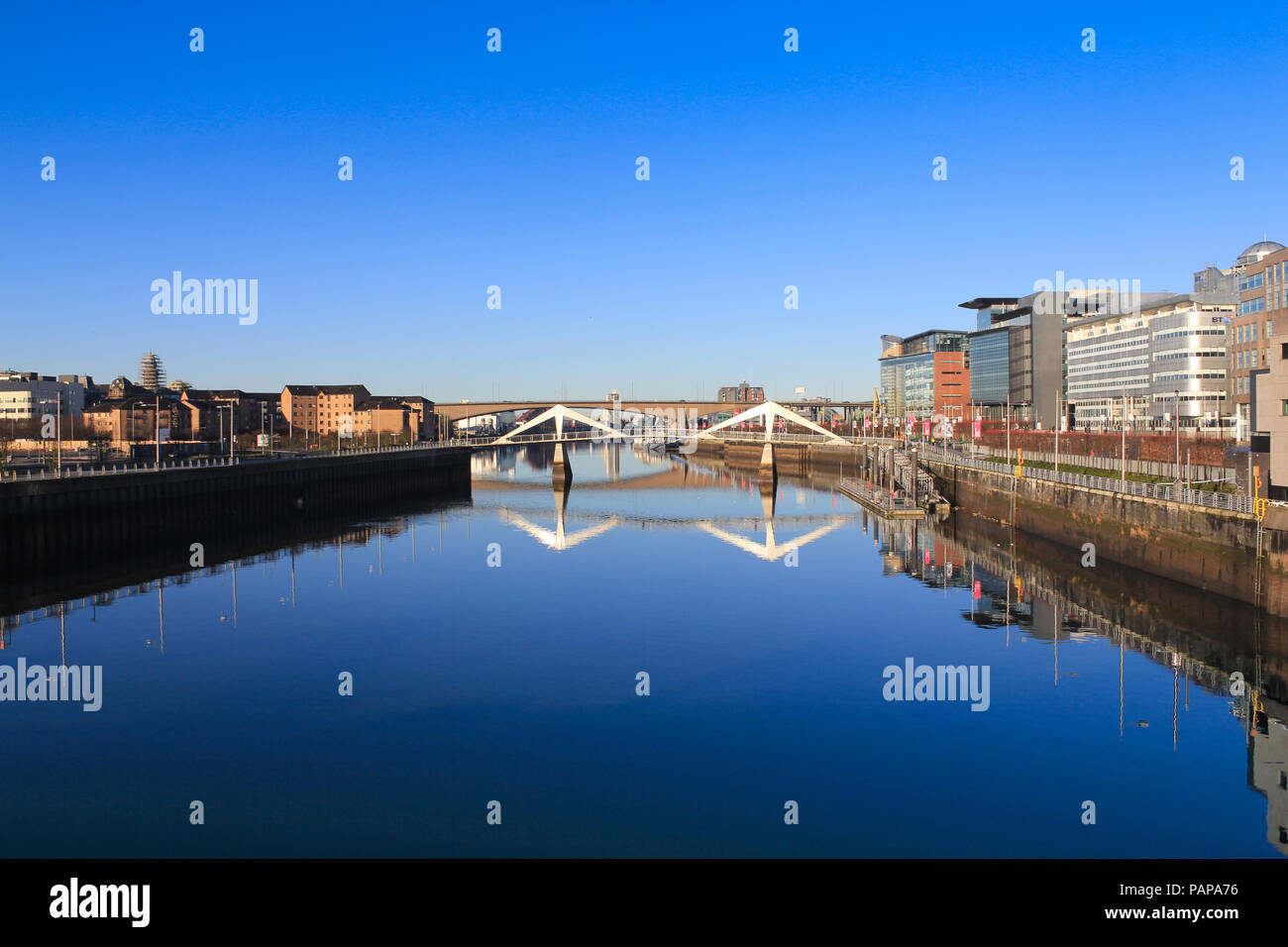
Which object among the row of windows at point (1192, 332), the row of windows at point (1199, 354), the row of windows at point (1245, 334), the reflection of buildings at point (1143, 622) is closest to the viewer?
the reflection of buildings at point (1143, 622)

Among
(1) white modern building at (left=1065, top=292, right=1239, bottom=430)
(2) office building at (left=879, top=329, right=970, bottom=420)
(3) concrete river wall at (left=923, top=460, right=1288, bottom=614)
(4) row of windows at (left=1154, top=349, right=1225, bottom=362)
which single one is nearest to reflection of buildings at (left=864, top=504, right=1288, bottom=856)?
A: (3) concrete river wall at (left=923, top=460, right=1288, bottom=614)

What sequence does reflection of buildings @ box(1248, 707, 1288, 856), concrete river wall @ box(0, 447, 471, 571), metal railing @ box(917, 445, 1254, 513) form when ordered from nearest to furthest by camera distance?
reflection of buildings @ box(1248, 707, 1288, 856) → metal railing @ box(917, 445, 1254, 513) → concrete river wall @ box(0, 447, 471, 571)

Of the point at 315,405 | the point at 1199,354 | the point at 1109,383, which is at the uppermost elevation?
the point at 315,405

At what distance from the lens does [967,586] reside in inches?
1533

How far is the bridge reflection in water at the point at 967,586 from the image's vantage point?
927 inches

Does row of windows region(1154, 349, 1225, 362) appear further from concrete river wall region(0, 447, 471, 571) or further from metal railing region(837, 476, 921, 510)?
concrete river wall region(0, 447, 471, 571)

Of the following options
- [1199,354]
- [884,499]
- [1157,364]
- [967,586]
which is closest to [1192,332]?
[1199,354]

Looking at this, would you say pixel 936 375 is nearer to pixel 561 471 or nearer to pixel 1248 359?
pixel 561 471

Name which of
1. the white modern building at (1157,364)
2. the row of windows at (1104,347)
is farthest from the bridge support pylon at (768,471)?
the row of windows at (1104,347)

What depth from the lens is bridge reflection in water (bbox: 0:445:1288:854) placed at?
77.3 feet

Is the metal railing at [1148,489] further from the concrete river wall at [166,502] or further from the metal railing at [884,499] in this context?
the concrete river wall at [166,502]

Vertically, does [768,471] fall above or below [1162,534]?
above

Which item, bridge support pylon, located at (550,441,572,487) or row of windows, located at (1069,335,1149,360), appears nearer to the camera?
bridge support pylon, located at (550,441,572,487)
